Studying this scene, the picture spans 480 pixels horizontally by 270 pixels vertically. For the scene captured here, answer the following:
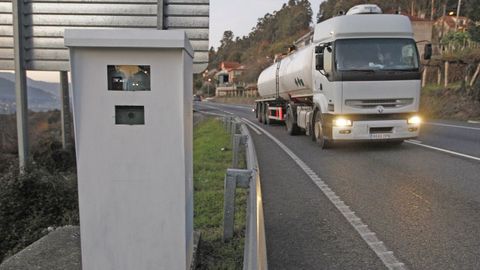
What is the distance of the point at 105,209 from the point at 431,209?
179 inches

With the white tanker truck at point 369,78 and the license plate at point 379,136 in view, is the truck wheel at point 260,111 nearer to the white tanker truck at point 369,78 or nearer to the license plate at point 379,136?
the white tanker truck at point 369,78

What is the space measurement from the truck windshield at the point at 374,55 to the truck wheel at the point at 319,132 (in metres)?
1.85

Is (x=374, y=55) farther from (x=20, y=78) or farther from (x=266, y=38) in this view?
(x=266, y=38)

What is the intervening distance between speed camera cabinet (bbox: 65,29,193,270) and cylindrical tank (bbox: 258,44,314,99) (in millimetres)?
10649

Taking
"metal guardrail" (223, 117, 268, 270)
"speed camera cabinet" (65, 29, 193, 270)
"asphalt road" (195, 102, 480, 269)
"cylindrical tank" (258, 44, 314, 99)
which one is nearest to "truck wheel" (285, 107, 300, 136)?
"cylindrical tank" (258, 44, 314, 99)

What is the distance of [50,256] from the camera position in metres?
3.69

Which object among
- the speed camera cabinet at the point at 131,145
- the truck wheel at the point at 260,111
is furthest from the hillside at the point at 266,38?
the speed camera cabinet at the point at 131,145

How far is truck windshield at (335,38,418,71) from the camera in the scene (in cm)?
1065

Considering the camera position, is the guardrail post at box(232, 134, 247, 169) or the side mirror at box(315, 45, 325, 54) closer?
the guardrail post at box(232, 134, 247, 169)

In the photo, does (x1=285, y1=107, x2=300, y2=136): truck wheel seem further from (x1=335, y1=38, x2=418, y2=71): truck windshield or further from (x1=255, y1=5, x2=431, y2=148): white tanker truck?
(x1=335, y1=38, x2=418, y2=71): truck windshield

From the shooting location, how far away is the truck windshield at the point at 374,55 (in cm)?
1065

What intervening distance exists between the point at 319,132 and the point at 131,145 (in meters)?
9.93

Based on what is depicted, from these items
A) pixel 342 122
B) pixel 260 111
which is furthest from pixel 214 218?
pixel 260 111

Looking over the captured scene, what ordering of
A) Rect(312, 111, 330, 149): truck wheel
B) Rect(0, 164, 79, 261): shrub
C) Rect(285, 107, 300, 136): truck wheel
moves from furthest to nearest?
Rect(285, 107, 300, 136): truck wheel → Rect(312, 111, 330, 149): truck wheel → Rect(0, 164, 79, 261): shrub
